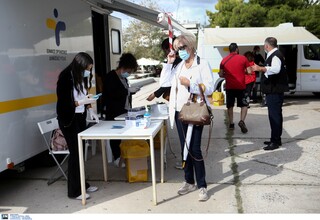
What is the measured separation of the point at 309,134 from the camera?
721 cm

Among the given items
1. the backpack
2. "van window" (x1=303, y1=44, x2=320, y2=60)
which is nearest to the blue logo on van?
the backpack

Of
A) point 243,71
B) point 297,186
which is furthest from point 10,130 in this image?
point 243,71

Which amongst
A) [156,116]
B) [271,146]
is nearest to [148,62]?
[271,146]

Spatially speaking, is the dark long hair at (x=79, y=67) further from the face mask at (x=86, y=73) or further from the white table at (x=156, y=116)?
the white table at (x=156, y=116)

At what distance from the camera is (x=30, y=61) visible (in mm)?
4375

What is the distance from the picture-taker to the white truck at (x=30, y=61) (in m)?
3.91

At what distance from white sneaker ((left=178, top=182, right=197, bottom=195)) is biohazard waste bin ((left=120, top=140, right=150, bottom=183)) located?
0.65 meters

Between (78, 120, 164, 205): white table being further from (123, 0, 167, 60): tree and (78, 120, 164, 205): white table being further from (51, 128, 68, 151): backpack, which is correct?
(123, 0, 167, 60): tree

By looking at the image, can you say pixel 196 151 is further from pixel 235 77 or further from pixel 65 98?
pixel 235 77

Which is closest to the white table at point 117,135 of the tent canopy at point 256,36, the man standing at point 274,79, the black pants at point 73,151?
the black pants at point 73,151

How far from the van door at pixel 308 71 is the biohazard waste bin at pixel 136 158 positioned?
8.50 metres

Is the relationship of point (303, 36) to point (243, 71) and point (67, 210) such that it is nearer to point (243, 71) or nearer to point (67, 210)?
point (243, 71)

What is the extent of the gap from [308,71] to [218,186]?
27.7ft

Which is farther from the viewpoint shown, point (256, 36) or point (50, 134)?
point (256, 36)
